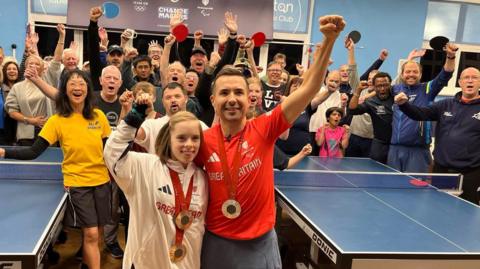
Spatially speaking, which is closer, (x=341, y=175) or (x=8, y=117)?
(x=341, y=175)

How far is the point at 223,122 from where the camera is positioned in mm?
2229

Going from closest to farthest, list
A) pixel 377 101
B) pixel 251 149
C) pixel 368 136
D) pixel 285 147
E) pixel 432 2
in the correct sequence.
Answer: pixel 251 149 < pixel 285 147 < pixel 377 101 < pixel 368 136 < pixel 432 2

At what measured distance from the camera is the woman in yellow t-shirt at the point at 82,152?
3.20 meters

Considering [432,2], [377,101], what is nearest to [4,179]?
[377,101]

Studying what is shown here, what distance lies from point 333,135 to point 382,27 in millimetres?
6011

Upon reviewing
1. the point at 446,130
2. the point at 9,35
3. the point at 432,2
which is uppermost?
the point at 432,2

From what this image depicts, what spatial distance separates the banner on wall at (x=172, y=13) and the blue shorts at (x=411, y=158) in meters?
5.26

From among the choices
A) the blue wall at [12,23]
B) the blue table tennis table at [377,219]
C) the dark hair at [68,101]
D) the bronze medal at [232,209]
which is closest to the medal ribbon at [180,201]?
the bronze medal at [232,209]

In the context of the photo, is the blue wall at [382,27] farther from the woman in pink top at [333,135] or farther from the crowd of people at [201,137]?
the woman in pink top at [333,135]

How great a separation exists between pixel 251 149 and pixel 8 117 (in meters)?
4.03

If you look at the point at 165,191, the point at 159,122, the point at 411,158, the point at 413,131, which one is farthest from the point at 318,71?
the point at 411,158

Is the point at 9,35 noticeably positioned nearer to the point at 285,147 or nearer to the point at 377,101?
the point at 285,147

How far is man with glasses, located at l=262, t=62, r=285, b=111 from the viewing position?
5199 millimetres

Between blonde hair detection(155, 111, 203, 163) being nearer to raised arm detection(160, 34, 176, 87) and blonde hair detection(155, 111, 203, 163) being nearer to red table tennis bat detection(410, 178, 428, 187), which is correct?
raised arm detection(160, 34, 176, 87)
